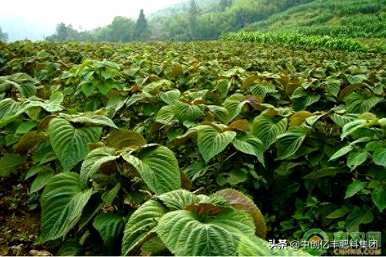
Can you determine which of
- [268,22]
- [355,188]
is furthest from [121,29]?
[355,188]

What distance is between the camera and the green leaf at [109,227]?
1566 millimetres

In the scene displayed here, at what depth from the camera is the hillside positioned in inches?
1362

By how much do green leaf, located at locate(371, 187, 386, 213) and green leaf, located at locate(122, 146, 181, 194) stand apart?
0.95 meters

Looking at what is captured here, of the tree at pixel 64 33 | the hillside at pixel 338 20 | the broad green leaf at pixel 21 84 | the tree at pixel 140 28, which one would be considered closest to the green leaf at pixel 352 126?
the broad green leaf at pixel 21 84

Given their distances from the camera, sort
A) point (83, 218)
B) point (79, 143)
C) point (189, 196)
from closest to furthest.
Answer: point (189, 196) → point (83, 218) → point (79, 143)

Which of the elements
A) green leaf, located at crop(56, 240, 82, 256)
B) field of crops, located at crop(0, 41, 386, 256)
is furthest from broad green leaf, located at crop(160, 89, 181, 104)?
green leaf, located at crop(56, 240, 82, 256)

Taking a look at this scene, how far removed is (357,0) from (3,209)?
2013 inches

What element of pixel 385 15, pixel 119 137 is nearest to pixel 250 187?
pixel 119 137

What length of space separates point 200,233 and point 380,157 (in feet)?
3.95

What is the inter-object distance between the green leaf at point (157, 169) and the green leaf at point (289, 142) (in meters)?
0.90

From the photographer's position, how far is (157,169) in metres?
1.63

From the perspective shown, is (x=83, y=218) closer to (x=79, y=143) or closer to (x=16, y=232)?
(x=79, y=143)

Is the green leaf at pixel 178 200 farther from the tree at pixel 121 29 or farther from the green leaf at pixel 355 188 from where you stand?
the tree at pixel 121 29

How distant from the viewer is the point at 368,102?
302cm
